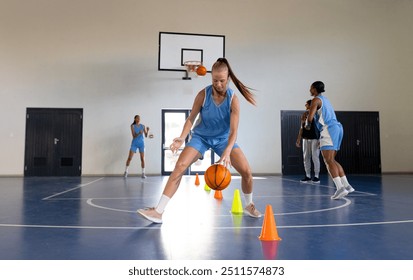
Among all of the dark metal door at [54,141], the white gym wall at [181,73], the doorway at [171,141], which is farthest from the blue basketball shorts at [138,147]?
the dark metal door at [54,141]

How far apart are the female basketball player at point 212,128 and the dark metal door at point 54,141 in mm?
8211

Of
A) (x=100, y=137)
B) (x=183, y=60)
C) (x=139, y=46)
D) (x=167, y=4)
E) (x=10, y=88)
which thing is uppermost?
(x=167, y=4)

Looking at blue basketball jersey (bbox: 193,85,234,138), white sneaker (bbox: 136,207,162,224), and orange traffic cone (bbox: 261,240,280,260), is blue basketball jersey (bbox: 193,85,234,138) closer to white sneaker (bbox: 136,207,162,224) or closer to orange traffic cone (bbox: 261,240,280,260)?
white sneaker (bbox: 136,207,162,224)

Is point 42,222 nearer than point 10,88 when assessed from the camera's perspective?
Yes

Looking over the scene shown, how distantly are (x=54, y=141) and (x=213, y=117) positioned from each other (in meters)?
Result: 8.83

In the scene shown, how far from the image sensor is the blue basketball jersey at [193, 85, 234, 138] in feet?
10.0

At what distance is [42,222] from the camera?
3.05 meters

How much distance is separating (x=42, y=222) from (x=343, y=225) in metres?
2.75

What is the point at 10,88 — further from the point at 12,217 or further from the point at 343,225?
the point at 343,225

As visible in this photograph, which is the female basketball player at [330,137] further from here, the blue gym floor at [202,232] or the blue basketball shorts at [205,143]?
the blue basketball shorts at [205,143]

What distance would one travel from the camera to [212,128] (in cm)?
316

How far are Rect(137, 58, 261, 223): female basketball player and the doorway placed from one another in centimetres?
753

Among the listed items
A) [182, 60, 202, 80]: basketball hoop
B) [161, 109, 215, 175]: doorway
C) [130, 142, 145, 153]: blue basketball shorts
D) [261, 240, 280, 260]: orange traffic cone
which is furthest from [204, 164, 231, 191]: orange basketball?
[161, 109, 215, 175]: doorway

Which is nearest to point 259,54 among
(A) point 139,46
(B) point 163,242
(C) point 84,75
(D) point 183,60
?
(D) point 183,60
